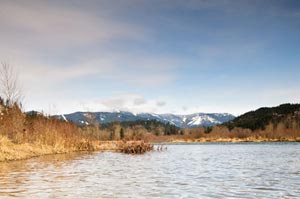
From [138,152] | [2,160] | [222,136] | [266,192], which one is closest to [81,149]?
[138,152]

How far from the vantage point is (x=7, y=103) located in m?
44.8

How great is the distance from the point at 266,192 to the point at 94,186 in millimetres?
7218

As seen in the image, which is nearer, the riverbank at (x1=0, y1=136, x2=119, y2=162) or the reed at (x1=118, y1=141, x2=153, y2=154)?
the riverbank at (x1=0, y1=136, x2=119, y2=162)

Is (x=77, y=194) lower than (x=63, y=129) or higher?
lower

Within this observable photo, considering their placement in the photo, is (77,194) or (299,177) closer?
(77,194)

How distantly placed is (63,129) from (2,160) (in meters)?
20.5

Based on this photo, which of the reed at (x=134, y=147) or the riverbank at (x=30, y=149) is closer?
the riverbank at (x=30, y=149)

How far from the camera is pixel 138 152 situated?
51.7 meters

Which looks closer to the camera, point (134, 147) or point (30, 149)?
point (30, 149)

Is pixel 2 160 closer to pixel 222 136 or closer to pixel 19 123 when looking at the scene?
pixel 19 123

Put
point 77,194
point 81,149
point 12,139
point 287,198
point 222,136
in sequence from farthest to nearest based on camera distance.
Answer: point 222,136, point 81,149, point 12,139, point 77,194, point 287,198

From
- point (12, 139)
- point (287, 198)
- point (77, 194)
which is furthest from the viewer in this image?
point (12, 139)

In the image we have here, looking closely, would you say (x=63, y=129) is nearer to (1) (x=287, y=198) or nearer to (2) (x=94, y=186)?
(2) (x=94, y=186)

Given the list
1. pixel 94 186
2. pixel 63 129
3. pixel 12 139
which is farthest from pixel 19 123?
pixel 94 186
